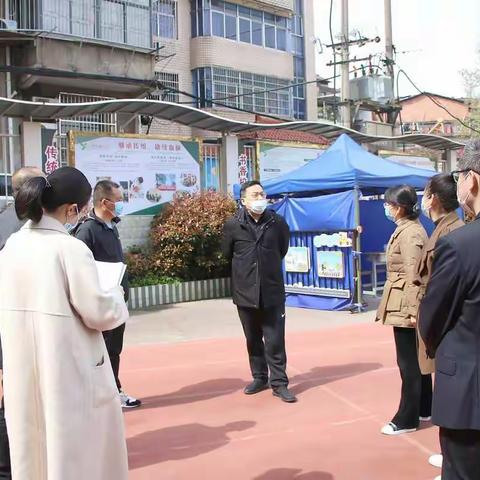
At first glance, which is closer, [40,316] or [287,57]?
[40,316]

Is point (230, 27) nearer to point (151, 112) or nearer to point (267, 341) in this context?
point (151, 112)

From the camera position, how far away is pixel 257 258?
5.29 m

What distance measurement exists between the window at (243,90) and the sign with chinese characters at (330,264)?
1317 cm

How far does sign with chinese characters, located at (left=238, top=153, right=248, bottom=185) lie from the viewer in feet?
42.2

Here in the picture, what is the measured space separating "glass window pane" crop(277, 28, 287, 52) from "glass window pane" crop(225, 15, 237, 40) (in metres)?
2.26

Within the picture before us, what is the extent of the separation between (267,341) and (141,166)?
22.6ft

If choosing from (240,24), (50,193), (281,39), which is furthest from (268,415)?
(281,39)

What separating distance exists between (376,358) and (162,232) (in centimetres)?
540

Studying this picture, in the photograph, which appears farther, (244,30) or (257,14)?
(257,14)

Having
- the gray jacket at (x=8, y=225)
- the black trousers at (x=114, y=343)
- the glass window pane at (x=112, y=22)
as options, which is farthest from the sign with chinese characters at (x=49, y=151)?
the gray jacket at (x=8, y=225)

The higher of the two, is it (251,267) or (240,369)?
(251,267)

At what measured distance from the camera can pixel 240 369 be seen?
6359mm

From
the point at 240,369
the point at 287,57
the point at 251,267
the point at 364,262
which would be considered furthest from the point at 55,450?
the point at 287,57

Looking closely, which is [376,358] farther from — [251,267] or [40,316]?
[40,316]
